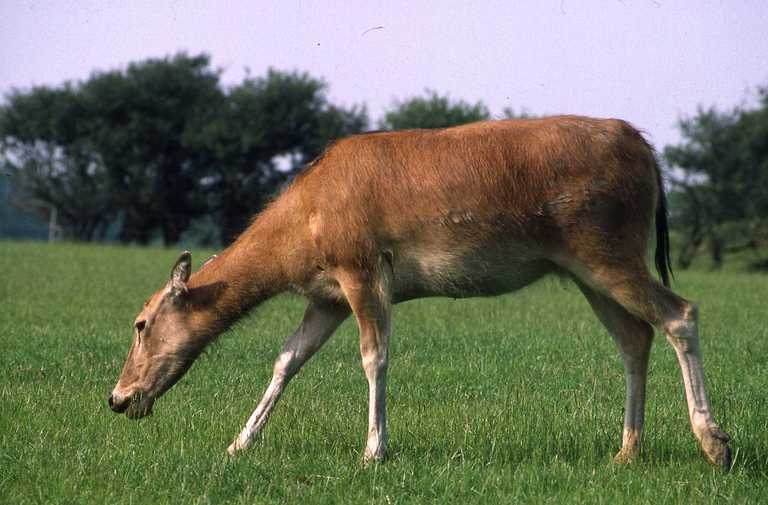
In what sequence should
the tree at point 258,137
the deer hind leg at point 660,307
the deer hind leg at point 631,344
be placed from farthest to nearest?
the tree at point 258,137 < the deer hind leg at point 631,344 < the deer hind leg at point 660,307

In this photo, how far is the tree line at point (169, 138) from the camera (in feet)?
193

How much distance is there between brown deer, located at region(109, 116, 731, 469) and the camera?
7.32 meters

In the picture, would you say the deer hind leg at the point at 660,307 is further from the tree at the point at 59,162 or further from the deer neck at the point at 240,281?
the tree at the point at 59,162

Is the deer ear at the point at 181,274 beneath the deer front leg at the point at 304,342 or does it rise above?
above

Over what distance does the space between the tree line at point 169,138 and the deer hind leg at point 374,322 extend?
162ft

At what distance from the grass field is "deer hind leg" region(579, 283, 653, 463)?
25cm

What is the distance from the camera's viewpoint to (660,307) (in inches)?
288

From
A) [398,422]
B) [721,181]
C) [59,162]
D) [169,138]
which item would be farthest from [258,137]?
[398,422]

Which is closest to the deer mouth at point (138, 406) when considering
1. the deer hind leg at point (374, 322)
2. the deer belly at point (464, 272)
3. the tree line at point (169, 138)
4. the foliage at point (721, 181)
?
the deer hind leg at point (374, 322)

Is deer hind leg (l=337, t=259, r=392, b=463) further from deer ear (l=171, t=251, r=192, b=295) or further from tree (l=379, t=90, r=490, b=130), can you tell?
tree (l=379, t=90, r=490, b=130)

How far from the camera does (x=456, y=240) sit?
755 cm

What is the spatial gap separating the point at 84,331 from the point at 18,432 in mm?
6339

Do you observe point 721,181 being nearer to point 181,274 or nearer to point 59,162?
point 59,162

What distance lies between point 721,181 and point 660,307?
46668 millimetres
